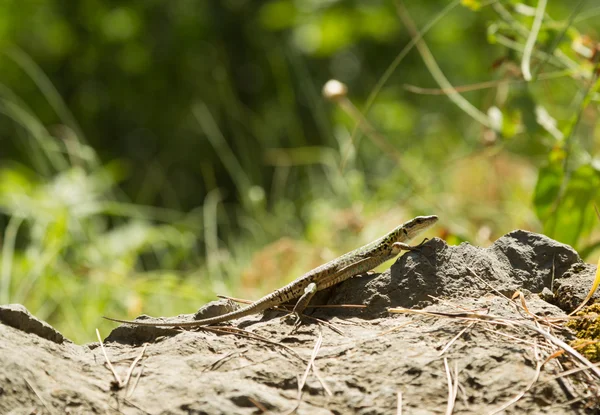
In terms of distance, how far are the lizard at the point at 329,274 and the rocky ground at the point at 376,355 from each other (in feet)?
0.20

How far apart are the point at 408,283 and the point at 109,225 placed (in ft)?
31.8

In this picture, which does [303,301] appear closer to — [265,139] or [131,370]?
[131,370]

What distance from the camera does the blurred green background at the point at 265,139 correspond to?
4289 mm

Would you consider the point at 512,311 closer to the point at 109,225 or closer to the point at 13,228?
the point at 13,228

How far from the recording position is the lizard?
2.81 m

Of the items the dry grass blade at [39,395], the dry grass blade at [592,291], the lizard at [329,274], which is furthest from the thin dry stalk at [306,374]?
the dry grass blade at [592,291]

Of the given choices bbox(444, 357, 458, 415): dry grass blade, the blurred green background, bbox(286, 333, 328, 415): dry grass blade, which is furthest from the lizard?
the blurred green background

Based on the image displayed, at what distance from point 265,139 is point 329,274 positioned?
5.99 m

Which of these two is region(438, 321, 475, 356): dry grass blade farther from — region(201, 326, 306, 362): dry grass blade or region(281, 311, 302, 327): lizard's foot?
region(281, 311, 302, 327): lizard's foot

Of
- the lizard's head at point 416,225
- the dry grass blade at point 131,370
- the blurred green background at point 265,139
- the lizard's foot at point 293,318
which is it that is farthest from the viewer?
the blurred green background at point 265,139

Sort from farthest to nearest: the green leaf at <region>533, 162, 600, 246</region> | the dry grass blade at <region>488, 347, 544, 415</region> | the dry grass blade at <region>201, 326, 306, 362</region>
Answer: the green leaf at <region>533, 162, 600, 246</region>, the dry grass blade at <region>201, 326, 306, 362</region>, the dry grass blade at <region>488, 347, 544, 415</region>

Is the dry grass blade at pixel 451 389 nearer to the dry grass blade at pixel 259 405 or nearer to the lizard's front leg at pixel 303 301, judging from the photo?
the dry grass blade at pixel 259 405

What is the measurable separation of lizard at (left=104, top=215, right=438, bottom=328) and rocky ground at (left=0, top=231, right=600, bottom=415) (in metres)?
0.06

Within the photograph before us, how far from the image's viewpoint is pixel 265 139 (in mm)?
8875
